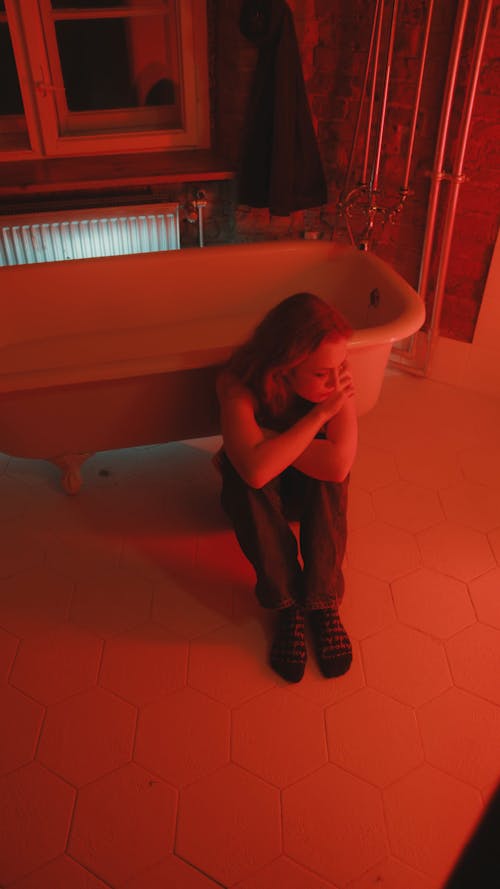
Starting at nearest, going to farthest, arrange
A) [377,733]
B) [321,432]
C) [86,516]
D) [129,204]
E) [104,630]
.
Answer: [377,733], [321,432], [104,630], [86,516], [129,204]

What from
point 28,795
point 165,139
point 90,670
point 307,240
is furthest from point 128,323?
point 28,795

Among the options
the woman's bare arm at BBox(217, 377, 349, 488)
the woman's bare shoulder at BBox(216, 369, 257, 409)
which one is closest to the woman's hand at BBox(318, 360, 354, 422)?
the woman's bare arm at BBox(217, 377, 349, 488)

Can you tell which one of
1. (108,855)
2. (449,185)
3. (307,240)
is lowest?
(108,855)

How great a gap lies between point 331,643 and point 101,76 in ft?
7.69

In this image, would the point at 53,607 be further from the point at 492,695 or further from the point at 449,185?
the point at 449,185

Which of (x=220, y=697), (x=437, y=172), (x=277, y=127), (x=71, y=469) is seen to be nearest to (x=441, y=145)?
(x=437, y=172)

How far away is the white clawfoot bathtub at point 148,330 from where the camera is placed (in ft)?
5.80

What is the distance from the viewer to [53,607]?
1.75m

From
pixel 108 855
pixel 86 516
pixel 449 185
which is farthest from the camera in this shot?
pixel 449 185

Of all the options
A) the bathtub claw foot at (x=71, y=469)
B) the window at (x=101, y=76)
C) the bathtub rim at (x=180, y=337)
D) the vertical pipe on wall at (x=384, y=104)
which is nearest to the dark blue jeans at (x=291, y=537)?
the bathtub rim at (x=180, y=337)

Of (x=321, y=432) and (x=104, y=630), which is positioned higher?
(x=321, y=432)

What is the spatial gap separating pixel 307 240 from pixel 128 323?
2.36 ft

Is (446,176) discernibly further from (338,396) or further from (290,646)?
(290,646)

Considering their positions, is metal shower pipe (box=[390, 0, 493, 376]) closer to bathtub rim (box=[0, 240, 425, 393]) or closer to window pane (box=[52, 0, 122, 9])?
bathtub rim (box=[0, 240, 425, 393])
